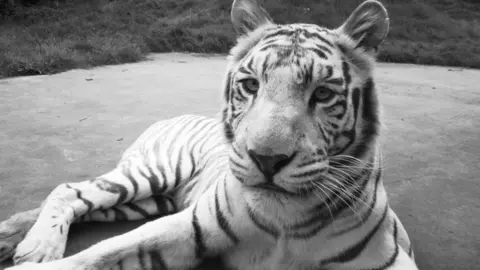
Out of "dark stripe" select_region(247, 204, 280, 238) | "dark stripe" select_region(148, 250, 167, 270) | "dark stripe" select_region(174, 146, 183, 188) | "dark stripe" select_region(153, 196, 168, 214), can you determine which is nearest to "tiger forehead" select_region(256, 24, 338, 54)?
"dark stripe" select_region(247, 204, 280, 238)

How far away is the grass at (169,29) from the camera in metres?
7.74

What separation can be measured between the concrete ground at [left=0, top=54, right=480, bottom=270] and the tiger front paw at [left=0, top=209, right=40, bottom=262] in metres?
0.21

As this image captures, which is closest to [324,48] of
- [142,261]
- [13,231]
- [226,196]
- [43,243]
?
[226,196]

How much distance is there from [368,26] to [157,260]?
4.05 feet

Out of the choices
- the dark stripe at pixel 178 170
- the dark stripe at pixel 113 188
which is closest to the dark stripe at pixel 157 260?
the dark stripe at pixel 113 188

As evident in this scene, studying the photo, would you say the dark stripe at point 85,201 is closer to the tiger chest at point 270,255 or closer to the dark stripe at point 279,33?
the tiger chest at point 270,255

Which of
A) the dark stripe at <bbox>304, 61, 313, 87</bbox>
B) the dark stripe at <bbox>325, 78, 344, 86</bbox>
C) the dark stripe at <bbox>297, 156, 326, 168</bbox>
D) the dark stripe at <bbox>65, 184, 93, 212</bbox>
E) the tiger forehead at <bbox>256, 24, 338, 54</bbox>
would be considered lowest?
the dark stripe at <bbox>65, 184, 93, 212</bbox>

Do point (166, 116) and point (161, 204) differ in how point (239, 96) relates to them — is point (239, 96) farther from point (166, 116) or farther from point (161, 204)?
point (166, 116)

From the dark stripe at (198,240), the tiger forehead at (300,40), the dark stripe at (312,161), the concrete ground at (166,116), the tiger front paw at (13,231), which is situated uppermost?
the tiger forehead at (300,40)

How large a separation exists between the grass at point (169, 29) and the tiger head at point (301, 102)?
5.84m

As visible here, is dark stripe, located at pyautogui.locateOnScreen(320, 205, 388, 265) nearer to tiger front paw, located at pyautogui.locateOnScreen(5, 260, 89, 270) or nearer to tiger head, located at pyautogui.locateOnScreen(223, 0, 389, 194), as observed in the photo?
tiger head, located at pyautogui.locateOnScreen(223, 0, 389, 194)

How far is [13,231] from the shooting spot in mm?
1855

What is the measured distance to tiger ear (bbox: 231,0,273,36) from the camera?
182 cm

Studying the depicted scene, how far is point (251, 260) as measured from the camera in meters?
1.60
